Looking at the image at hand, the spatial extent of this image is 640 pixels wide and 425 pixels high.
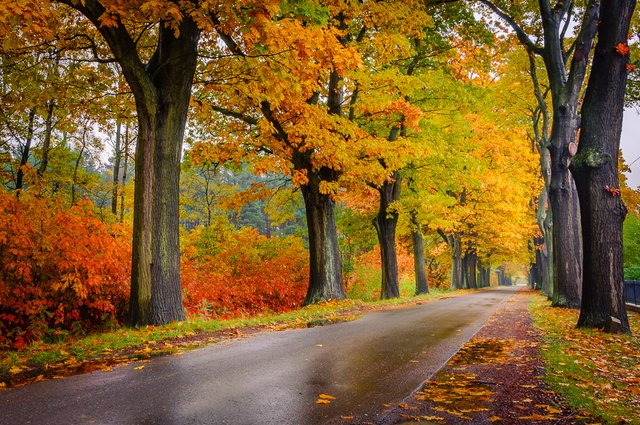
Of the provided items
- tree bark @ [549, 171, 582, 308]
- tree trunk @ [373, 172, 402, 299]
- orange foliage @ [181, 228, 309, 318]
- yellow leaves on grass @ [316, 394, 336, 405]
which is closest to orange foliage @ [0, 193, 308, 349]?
orange foliage @ [181, 228, 309, 318]

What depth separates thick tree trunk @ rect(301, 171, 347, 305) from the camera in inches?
593

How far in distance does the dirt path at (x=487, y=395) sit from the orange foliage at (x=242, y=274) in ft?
24.9

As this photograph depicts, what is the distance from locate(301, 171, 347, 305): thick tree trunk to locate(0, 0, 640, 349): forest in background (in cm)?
7

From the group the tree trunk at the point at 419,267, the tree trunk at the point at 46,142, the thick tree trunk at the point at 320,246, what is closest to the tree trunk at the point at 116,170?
the tree trunk at the point at 46,142

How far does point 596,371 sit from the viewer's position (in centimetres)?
544

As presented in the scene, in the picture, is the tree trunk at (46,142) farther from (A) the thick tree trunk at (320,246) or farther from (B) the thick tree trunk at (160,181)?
(A) the thick tree trunk at (320,246)

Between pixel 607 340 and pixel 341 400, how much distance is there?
19.5 feet

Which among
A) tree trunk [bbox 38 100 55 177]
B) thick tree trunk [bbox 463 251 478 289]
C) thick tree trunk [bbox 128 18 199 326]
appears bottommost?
thick tree trunk [bbox 463 251 478 289]

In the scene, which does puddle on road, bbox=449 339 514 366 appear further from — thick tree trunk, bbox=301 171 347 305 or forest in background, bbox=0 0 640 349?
thick tree trunk, bbox=301 171 347 305

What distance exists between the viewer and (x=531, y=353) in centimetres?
674

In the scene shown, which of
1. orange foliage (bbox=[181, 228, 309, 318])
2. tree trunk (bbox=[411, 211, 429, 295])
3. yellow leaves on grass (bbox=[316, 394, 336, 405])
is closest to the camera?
yellow leaves on grass (bbox=[316, 394, 336, 405])

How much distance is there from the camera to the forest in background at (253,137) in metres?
8.12

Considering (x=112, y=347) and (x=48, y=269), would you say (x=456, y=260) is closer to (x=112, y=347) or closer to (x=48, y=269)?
(x=48, y=269)

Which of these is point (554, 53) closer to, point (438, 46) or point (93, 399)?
point (438, 46)
